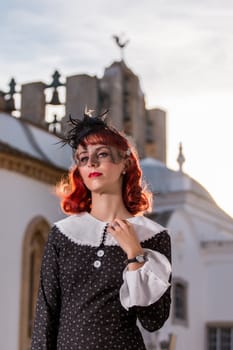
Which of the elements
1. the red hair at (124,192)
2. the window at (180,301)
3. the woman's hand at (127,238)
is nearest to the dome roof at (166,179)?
the window at (180,301)

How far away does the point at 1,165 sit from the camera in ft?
68.7

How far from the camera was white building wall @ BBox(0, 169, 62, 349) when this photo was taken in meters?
20.2

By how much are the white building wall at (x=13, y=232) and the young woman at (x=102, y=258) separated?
1585 cm

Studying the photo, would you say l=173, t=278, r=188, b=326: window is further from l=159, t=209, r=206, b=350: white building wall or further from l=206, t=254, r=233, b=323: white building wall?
l=206, t=254, r=233, b=323: white building wall

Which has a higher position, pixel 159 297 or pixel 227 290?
pixel 227 290

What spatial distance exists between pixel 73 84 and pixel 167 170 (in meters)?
4.55

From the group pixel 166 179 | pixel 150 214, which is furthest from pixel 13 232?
pixel 166 179

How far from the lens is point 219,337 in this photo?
94.3 ft

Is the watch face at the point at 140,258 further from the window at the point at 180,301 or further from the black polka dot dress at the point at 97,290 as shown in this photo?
the window at the point at 180,301

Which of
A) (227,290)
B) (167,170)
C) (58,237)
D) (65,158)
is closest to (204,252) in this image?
(227,290)

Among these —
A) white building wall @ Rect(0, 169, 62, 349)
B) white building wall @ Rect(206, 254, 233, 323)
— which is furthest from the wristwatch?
white building wall @ Rect(206, 254, 233, 323)

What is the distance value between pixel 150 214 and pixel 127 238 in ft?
72.0

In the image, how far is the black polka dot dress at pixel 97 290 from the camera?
13.9ft

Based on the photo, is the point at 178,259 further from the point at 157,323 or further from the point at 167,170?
the point at 157,323
